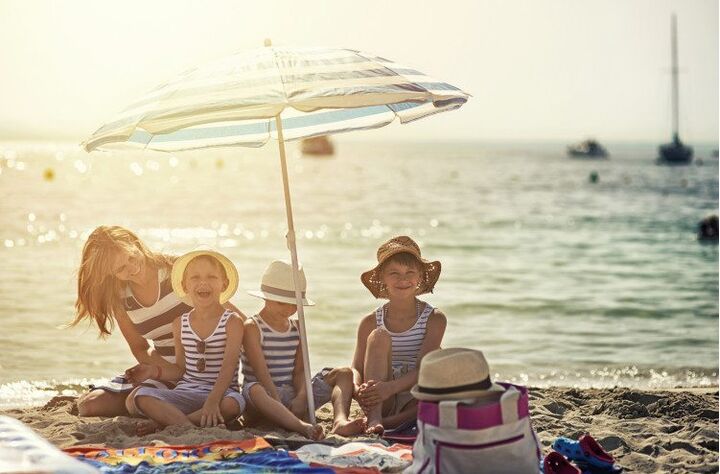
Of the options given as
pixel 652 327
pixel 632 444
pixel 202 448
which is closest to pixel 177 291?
pixel 202 448

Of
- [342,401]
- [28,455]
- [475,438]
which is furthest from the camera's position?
[342,401]

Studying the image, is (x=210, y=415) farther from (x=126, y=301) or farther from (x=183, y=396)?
(x=126, y=301)

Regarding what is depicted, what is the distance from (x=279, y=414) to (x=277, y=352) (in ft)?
1.41

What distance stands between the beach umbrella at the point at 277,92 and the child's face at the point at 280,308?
0.25 metres

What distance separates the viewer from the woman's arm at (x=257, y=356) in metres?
5.70

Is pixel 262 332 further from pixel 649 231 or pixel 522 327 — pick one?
pixel 649 231

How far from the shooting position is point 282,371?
591 centimetres

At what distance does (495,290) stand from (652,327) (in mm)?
2971

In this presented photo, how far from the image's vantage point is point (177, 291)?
5.88 meters

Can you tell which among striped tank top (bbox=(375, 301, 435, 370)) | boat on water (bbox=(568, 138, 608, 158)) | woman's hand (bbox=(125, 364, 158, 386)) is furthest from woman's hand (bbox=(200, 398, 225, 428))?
boat on water (bbox=(568, 138, 608, 158))

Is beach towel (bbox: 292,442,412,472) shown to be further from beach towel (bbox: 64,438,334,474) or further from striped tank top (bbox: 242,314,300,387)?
striped tank top (bbox: 242,314,300,387)

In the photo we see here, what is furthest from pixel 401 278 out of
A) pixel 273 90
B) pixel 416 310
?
pixel 273 90

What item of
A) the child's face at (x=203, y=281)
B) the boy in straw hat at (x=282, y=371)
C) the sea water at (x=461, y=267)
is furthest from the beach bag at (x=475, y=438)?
the sea water at (x=461, y=267)

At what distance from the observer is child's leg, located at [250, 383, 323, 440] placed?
5.46 m
